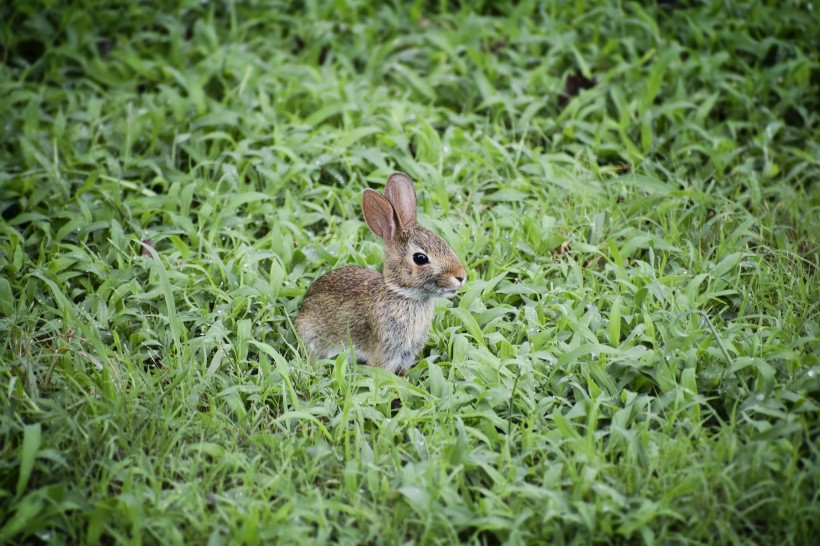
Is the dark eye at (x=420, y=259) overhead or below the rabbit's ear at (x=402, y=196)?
below

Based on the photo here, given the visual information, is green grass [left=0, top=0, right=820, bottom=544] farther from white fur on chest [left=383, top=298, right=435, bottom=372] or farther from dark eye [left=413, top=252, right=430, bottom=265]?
dark eye [left=413, top=252, right=430, bottom=265]

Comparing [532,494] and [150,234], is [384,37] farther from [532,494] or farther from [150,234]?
[532,494]

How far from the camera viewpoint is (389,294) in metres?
4.52

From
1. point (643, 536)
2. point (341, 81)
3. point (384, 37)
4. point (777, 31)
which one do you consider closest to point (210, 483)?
point (643, 536)

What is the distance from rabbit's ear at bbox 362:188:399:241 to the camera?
4.54 metres

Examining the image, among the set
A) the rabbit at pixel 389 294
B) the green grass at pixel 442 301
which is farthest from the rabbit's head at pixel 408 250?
the green grass at pixel 442 301

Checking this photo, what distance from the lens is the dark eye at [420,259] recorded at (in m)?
4.41

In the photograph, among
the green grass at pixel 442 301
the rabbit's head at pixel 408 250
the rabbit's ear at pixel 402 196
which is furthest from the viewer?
the rabbit's ear at pixel 402 196

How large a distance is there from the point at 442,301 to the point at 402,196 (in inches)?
27.8

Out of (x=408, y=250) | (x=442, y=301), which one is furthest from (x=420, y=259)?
(x=442, y=301)

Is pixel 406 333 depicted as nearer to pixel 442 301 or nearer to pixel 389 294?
pixel 389 294

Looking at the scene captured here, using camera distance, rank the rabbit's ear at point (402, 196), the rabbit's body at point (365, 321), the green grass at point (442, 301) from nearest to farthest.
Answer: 1. the green grass at point (442, 301)
2. the rabbit's body at point (365, 321)
3. the rabbit's ear at point (402, 196)

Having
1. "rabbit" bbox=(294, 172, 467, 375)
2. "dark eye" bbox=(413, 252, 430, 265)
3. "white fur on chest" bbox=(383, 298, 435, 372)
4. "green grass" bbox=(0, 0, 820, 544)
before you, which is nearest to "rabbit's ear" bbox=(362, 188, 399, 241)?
"rabbit" bbox=(294, 172, 467, 375)

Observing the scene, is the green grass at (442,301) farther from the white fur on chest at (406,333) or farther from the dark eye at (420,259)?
the dark eye at (420,259)
